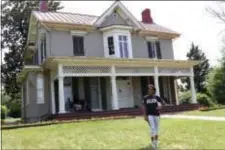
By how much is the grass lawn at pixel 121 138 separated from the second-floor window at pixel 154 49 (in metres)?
14.7

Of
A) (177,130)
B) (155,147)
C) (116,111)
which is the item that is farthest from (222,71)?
(155,147)

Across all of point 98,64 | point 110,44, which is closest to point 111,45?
point 110,44

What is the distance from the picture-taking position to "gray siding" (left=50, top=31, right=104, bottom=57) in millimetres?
24219

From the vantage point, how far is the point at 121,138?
37.8 feet

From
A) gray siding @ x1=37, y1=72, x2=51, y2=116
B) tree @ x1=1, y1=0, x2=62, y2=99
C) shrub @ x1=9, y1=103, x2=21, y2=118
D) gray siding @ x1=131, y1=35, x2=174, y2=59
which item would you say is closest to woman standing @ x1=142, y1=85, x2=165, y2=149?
gray siding @ x1=37, y1=72, x2=51, y2=116

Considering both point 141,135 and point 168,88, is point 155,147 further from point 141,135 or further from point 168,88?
point 168,88

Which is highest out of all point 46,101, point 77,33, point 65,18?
point 65,18

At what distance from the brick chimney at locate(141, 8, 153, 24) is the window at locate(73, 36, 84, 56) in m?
9.10

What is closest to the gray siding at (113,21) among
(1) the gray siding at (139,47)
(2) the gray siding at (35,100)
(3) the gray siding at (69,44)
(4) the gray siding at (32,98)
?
(3) the gray siding at (69,44)

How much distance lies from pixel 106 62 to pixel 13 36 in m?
23.5

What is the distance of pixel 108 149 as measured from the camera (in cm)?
994

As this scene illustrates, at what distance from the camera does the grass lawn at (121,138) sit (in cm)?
1038

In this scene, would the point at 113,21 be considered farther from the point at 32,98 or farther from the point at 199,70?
the point at 199,70

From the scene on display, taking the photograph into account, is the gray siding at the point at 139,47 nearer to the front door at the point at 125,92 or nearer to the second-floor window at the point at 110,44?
the second-floor window at the point at 110,44
